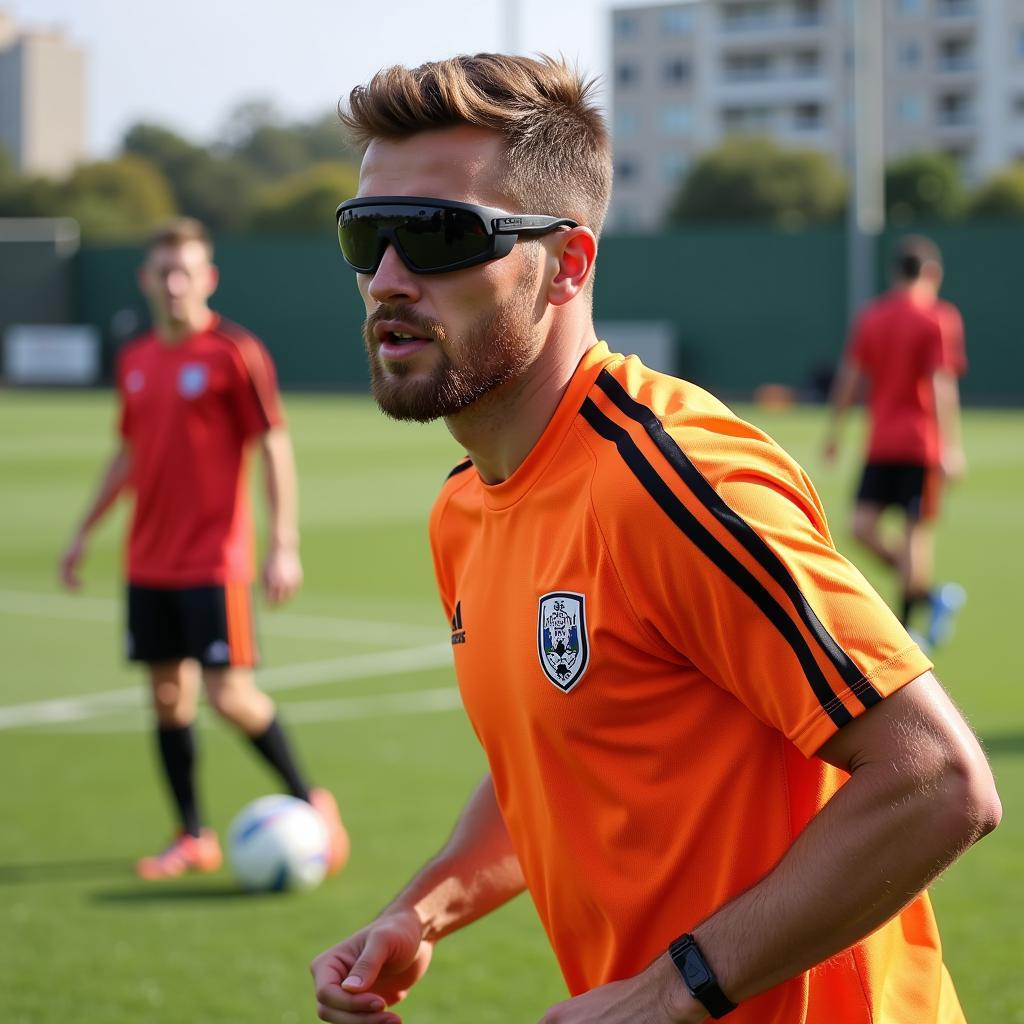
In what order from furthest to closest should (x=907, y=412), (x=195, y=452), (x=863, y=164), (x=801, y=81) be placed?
(x=801, y=81), (x=863, y=164), (x=907, y=412), (x=195, y=452)

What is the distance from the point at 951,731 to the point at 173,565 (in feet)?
17.0

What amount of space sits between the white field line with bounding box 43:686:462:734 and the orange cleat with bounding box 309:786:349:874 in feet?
7.54

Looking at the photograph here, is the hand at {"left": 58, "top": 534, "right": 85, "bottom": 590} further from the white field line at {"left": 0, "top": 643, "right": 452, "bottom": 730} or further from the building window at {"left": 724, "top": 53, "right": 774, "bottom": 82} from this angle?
the building window at {"left": 724, "top": 53, "right": 774, "bottom": 82}

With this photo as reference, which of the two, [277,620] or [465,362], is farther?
[277,620]

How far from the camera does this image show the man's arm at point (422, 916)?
264 cm

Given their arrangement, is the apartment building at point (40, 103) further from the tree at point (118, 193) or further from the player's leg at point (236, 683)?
the player's leg at point (236, 683)

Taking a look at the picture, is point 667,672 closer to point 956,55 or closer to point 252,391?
point 252,391

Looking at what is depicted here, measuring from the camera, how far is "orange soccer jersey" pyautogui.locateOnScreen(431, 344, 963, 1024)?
2131 millimetres

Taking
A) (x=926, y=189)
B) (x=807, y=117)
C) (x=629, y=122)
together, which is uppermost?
(x=629, y=122)

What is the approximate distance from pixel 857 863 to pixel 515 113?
46.8 inches

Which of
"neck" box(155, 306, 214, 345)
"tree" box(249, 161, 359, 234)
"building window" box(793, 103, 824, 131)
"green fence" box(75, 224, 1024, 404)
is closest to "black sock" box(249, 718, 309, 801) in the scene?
"neck" box(155, 306, 214, 345)

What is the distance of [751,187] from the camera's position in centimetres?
6931

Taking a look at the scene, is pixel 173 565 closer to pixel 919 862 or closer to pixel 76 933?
pixel 76 933

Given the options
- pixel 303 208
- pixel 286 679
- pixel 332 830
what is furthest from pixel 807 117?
pixel 332 830
